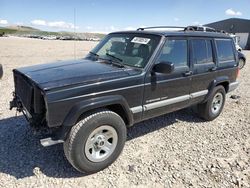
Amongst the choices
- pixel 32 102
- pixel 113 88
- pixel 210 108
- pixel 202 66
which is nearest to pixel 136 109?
pixel 113 88

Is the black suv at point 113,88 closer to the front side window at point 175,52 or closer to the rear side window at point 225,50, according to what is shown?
the front side window at point 175,52

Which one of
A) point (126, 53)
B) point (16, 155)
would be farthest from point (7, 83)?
point (126, 53)

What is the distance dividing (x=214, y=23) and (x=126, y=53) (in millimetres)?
47635

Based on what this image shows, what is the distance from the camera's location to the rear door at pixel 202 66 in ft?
15.6

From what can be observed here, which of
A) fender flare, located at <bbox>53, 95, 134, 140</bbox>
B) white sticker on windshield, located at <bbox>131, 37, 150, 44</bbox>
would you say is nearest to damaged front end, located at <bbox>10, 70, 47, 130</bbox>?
fender flare, located at <bbox>53, 95, 134, 140</bbox>

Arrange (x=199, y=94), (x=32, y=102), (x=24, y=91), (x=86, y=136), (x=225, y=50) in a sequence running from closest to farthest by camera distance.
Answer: (x=86, y=136) < (x=32, y=102) < (x=24, y=91) < (x=199, y=94) < (x=225, y=50)

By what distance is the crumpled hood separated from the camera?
10.5 ft

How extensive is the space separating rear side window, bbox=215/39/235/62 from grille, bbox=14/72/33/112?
4.01m

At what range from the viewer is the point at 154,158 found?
4.01 metres

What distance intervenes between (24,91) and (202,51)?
3.44 meters

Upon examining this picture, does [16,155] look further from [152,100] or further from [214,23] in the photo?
[214,23]

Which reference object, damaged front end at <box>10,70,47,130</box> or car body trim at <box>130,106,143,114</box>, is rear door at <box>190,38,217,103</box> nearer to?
car body trim at <box>130,106,143,114</box>

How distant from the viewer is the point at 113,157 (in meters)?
3.69

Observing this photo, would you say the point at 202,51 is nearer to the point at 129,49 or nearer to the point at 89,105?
the point at 129,49
